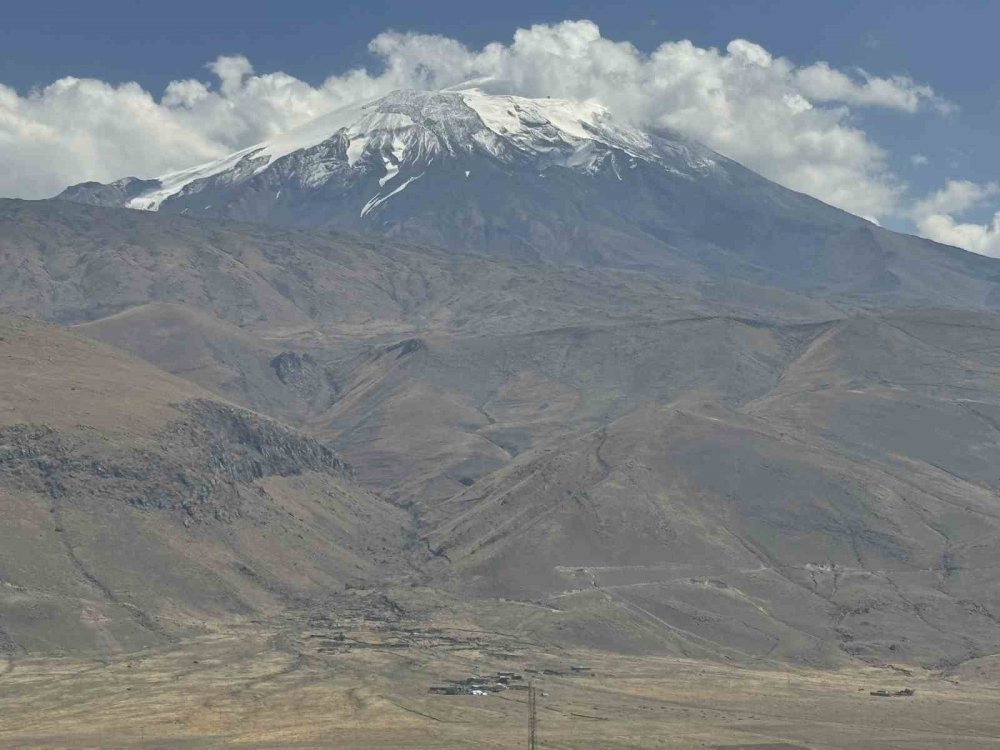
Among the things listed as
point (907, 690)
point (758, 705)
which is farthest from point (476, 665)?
point (907, 690)

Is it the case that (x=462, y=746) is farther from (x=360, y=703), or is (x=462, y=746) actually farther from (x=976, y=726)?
(x=976, y=726)

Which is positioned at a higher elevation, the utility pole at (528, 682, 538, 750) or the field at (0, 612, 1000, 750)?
the utility pole at (528, 682, 538, 750)

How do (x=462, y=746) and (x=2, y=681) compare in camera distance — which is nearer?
(x=462, y=746)

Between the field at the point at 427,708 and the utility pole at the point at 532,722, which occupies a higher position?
the utility pole at the point at 532,722

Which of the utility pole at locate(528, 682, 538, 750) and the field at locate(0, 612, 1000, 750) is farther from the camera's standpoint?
the field at locate(0, 612, 1000, 750)

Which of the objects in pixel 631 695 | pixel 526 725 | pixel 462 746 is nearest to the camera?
pixel 462 746

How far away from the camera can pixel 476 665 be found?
198 metres

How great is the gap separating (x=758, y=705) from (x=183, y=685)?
64.9 m

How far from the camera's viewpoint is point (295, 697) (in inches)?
6727

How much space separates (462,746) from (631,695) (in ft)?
138

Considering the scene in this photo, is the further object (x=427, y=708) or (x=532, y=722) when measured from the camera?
(x=427, y=708)

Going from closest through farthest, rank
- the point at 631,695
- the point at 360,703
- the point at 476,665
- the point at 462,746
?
the point at 462,746 < the point at 360,703 < the point at 631,695 < the point at 476,665

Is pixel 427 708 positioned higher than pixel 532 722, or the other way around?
pixel 532 722

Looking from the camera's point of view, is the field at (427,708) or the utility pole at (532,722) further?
the field at (427,708)
